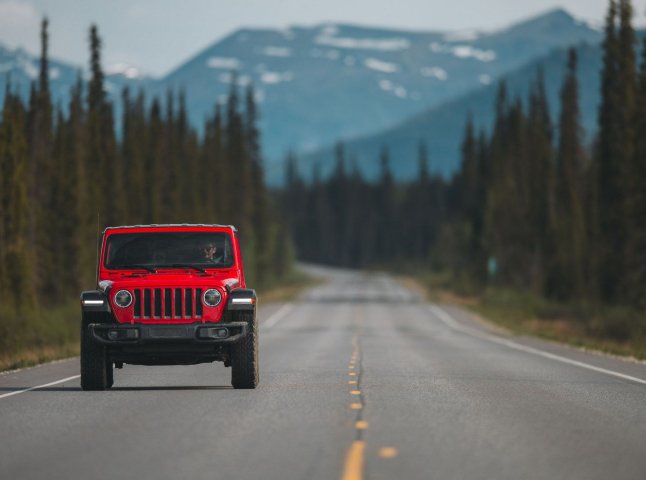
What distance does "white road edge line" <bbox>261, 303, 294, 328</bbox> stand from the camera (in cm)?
4731

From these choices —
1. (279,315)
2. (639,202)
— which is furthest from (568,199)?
(279,315)

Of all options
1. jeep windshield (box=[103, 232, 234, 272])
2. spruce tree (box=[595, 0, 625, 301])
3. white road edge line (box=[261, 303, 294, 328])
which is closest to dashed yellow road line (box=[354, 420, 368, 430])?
jeep windshield (box=[103, 232, 234, 272])

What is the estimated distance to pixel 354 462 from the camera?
31.2ft

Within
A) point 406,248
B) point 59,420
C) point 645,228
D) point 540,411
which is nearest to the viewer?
point 59,420

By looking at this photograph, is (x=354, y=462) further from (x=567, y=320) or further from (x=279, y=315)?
(x=279, y=315)

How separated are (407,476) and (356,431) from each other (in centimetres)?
261

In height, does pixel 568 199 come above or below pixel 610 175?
below

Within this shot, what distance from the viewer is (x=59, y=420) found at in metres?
12.4

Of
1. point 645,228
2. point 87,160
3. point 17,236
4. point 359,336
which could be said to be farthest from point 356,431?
point 87,160

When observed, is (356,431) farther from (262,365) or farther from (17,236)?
(17,236)

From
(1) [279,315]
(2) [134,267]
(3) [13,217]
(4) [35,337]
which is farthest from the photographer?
(1) [279,315]

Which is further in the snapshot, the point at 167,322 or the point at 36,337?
the point at 36,337

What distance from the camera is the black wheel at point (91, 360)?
51.2 feet

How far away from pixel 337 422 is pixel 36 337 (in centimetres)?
2033
